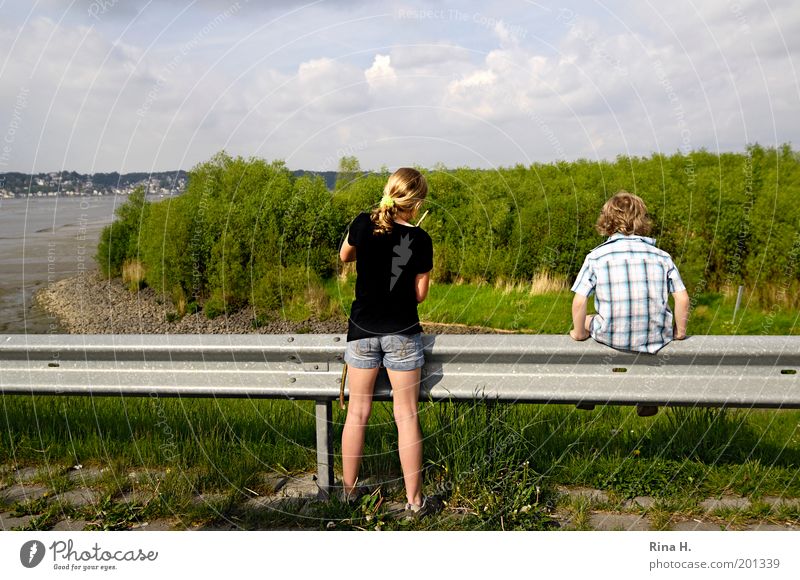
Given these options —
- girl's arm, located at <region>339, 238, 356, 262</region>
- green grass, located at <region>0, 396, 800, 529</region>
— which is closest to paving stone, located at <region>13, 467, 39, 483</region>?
green grass, located at <region>0, 396, 800, 529</region>

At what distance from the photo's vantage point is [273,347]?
3.75m

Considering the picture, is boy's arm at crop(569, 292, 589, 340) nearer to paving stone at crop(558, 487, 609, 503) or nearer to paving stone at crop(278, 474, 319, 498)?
paving stone at crop(558, 487, 609, 503)

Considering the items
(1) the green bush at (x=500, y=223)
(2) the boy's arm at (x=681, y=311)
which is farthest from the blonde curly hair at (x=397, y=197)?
(1) the green bush at (x=500, y=223)

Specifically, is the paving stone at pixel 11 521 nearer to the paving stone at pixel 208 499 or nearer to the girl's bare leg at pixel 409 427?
the paving stone at pixel 208 499

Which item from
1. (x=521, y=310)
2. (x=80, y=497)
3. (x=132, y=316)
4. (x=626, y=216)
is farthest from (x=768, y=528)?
(x=132, y=316)

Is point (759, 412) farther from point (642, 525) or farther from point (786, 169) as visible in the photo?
point (786, 169)

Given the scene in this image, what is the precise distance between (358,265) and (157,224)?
22118mm

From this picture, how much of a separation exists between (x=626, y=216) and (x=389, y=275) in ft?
4.73

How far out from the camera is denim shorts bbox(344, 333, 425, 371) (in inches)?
144

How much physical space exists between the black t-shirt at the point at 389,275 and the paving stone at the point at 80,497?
1732mm

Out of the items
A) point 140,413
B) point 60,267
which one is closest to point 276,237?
point 140,413

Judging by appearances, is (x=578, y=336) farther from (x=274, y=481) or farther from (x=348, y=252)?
(x=274, y=481)

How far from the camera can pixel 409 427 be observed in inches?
147

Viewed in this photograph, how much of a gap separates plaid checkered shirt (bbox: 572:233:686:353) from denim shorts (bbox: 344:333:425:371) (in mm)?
978
